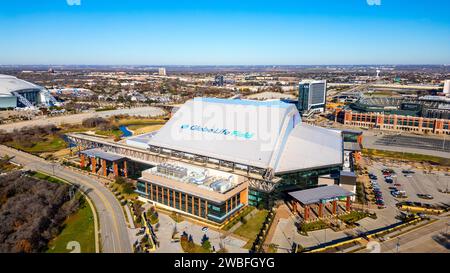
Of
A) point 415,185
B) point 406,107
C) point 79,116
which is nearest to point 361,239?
point 415,185

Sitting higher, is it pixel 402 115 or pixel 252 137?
pixel 252 137

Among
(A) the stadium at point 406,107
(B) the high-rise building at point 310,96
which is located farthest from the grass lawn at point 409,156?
(B) the high-rise building at point 310,96

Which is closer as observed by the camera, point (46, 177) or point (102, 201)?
point (102, 201)

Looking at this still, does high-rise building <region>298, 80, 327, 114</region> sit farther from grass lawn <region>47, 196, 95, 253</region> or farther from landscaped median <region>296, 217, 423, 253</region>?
grass lawn <region>47, 196, 95, 253</region>

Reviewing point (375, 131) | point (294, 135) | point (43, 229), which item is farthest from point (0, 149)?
point (375, 131)

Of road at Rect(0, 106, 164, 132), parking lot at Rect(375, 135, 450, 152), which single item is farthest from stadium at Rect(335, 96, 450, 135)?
road at Rect(0, 106, 164, 132)

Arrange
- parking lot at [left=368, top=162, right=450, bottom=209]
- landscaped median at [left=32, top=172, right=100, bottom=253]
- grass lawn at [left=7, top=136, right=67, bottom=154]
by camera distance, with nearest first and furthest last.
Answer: landscaped median at [left=32, top=172, right=100, bottom=253]
parking lot at [left=368, top=162, right=450, bottom=209]
grass lawn at [left=7, top=136, right=67, bottom=154]

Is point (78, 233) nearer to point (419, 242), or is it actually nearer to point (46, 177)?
point (46, 177)

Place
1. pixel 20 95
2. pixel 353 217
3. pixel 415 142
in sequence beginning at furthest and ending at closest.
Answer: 1. pixel 20 95
2. pixel 415 142
3. pixel 353 217
